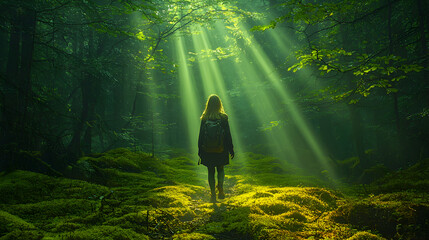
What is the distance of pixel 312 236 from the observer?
3051mm

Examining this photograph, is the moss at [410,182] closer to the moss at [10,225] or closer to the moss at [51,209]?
the moss at [51,209]

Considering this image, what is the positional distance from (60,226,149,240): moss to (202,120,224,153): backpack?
108 inches

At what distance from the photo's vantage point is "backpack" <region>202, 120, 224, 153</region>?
557 centimetres

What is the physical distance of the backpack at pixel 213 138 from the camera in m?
5.57

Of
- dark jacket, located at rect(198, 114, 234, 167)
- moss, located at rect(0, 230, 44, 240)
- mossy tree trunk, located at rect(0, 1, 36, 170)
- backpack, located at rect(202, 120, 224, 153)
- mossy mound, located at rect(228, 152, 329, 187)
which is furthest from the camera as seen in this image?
mossy mound, located at rect(228, 152, 329, 187)

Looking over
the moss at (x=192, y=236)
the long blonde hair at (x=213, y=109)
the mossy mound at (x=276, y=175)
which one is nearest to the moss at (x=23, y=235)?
the moss at (x=192, y=236)

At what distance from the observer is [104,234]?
2.88m

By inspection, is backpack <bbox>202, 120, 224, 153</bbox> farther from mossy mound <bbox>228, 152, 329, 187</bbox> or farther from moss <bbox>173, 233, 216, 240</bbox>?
→ mossy mound <bbox>228, 152, 329, 187</bbox>

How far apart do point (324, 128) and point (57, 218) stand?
634 inches

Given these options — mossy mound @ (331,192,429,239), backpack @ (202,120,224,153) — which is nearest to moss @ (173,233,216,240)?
mossy mound @ (331,192,429,239)

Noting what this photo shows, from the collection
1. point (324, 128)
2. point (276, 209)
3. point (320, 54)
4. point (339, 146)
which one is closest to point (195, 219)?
point (276, 209)

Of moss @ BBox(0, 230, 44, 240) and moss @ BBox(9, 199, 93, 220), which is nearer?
moss @ BBox(0, 230, 44, 240)

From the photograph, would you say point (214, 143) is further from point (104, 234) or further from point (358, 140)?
point (358, 140)

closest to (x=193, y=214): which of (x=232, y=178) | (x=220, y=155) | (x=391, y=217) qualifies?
(x=220, y=155)
